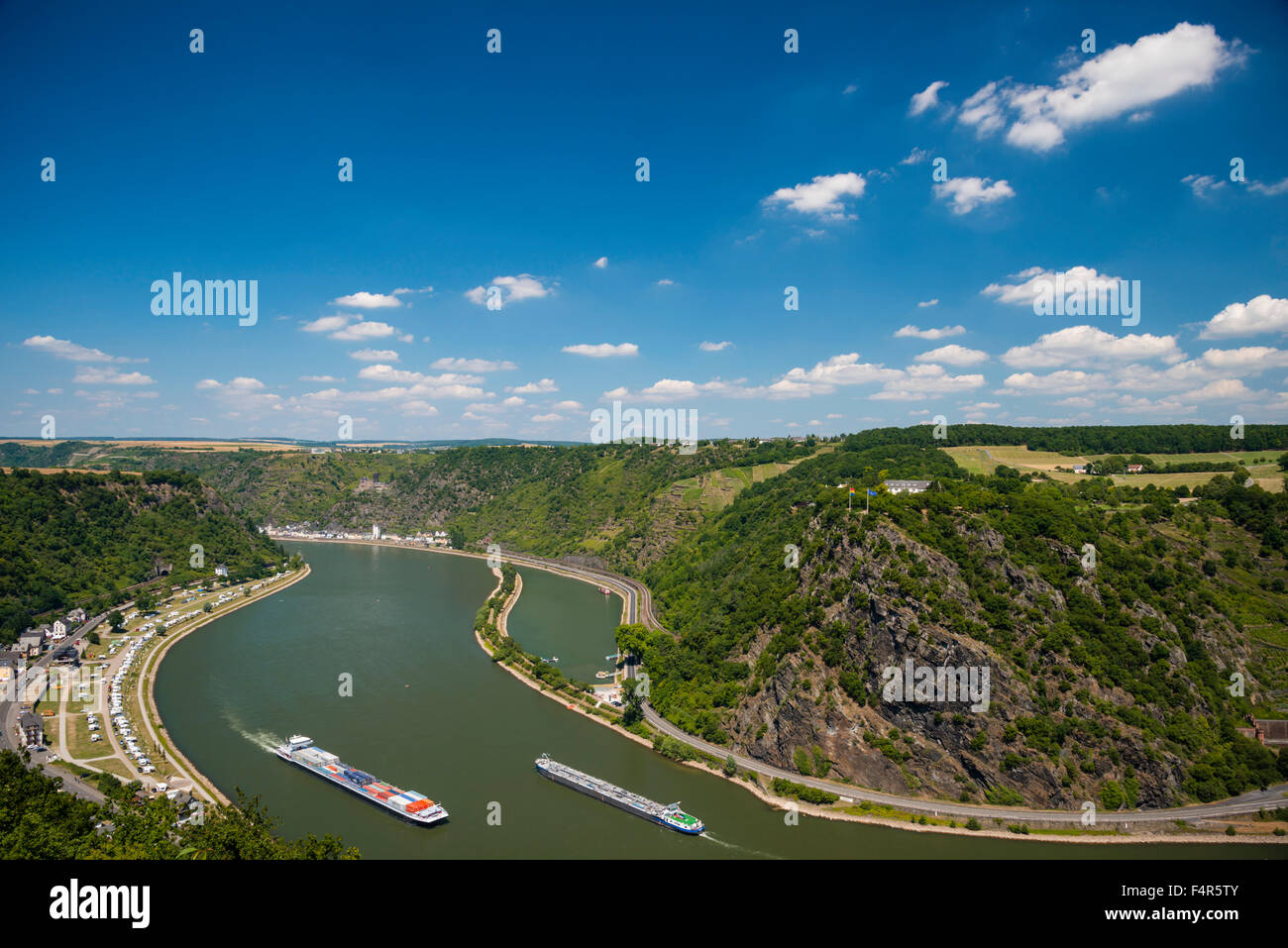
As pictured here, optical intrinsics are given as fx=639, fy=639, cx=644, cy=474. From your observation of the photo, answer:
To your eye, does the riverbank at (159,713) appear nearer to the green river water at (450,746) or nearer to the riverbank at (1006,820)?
the green river water at (450,746)

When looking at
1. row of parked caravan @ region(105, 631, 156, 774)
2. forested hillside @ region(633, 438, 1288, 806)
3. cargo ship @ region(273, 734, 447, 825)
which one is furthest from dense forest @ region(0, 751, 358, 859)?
forested hillside @ region(633, 438, 1288, 806)

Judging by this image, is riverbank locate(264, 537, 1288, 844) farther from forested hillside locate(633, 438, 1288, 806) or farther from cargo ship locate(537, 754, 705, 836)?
cargo ship locate(537, 754, 705, 836)

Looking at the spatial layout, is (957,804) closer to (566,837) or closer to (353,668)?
(566,837)

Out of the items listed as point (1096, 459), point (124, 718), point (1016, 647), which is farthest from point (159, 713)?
point (1096, 459)

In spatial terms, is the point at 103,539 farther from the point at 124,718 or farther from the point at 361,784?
the point at 361,784

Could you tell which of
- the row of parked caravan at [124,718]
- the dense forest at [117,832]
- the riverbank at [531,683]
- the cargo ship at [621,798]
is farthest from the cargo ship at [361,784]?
the riverbank at [531,683]

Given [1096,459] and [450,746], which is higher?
[1096,459]
